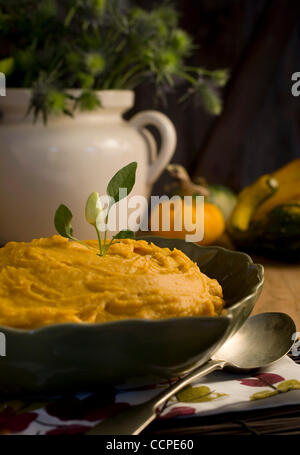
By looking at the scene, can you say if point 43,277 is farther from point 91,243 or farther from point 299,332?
point 299,332

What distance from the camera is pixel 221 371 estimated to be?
72 cm

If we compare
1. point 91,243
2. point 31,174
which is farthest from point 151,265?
point 31,174

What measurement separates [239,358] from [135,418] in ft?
0.66

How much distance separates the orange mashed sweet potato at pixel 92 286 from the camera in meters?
0.63

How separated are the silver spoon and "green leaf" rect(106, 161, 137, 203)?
25 centimetres

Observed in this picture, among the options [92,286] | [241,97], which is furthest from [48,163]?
[241,97]

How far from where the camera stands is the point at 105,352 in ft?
1.89

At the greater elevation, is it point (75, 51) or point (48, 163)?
point (75, 51)

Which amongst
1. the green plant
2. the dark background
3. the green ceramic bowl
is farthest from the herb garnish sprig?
the dark background

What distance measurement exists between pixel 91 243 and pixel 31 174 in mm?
532

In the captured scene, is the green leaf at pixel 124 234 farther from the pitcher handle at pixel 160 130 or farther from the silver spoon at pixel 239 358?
the pitcher handle at pixel 160 130

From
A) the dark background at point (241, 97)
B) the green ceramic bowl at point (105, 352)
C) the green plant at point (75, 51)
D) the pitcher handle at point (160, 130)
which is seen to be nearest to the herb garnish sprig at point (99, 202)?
the green ceramic bowl at point (105, 352)

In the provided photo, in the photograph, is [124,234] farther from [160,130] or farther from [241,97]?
[241,97]

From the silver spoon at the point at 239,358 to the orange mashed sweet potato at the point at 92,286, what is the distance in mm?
67
